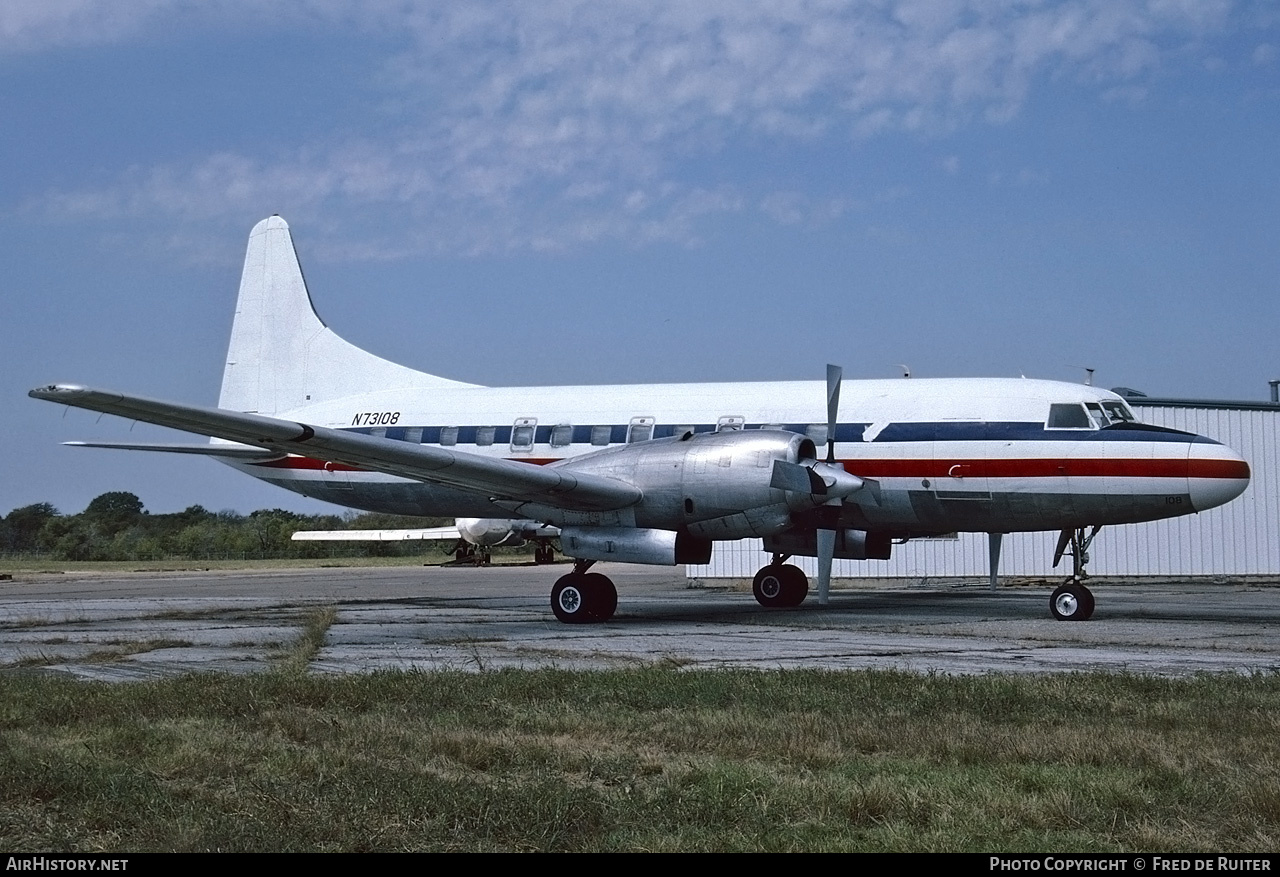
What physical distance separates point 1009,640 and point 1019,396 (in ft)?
18.2

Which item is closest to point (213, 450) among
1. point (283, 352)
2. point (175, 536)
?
point (283, 352)

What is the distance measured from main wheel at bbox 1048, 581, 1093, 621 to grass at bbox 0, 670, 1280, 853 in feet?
26.2

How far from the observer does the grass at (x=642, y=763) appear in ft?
18.3

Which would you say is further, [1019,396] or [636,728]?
[1019,396]

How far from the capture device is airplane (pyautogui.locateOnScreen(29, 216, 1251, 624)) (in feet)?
56.4

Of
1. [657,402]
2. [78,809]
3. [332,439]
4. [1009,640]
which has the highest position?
[657,402]

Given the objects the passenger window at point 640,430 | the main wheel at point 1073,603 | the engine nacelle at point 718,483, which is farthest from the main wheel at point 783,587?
the main wheel at point 1073,603

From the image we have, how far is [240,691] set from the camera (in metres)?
9.47

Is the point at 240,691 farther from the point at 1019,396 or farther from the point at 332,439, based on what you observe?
the point at 1019,396

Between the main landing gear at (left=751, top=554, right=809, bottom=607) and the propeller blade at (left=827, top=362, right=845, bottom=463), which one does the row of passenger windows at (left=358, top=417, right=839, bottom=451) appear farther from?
the main landing gear at (left=751, top=554, right=809, bottom=607)

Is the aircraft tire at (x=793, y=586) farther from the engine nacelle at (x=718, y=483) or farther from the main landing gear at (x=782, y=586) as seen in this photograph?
the engine nacelle at (x=718, y=483)

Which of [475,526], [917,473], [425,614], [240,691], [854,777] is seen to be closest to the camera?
[854,777]

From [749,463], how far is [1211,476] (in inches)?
256
